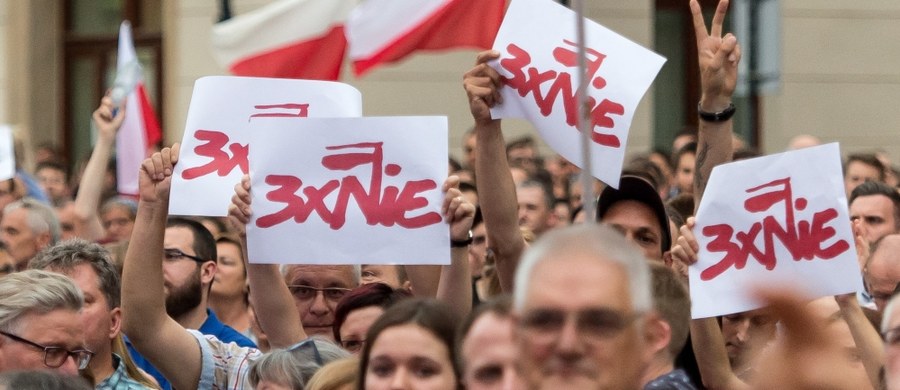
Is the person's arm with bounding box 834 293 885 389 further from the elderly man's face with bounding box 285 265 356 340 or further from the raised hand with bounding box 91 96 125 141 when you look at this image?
the raised hand with bounding box 91 96 125 141

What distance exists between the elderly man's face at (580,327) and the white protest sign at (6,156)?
712 cm

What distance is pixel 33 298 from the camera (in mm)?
4770

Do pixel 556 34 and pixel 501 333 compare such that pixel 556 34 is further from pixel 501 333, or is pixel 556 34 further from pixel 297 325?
pixel 501 333

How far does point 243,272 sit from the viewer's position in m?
7.35

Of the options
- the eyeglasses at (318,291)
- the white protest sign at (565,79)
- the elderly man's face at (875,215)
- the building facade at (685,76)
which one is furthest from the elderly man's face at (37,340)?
the building facade at (685,76)

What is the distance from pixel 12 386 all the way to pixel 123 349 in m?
1.88

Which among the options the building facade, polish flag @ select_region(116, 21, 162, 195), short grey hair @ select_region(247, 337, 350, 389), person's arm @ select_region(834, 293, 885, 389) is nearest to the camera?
short grey hair @ select_region(247, 337, 350, 389)

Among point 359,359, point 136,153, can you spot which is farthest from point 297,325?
point 136,153

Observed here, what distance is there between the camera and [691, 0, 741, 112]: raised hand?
547cm

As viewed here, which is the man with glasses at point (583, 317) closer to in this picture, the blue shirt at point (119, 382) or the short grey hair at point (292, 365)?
the short grey hair at point (292, 365)

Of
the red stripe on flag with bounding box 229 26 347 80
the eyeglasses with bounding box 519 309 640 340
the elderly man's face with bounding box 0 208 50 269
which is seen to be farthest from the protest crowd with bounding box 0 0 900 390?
the red stripe on flag with bounding box 229 26 347 80

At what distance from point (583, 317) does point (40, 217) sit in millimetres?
6717

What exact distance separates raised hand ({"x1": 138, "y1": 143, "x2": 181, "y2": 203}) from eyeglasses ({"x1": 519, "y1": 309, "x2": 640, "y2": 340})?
3265mm

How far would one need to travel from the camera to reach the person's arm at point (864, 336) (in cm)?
486
